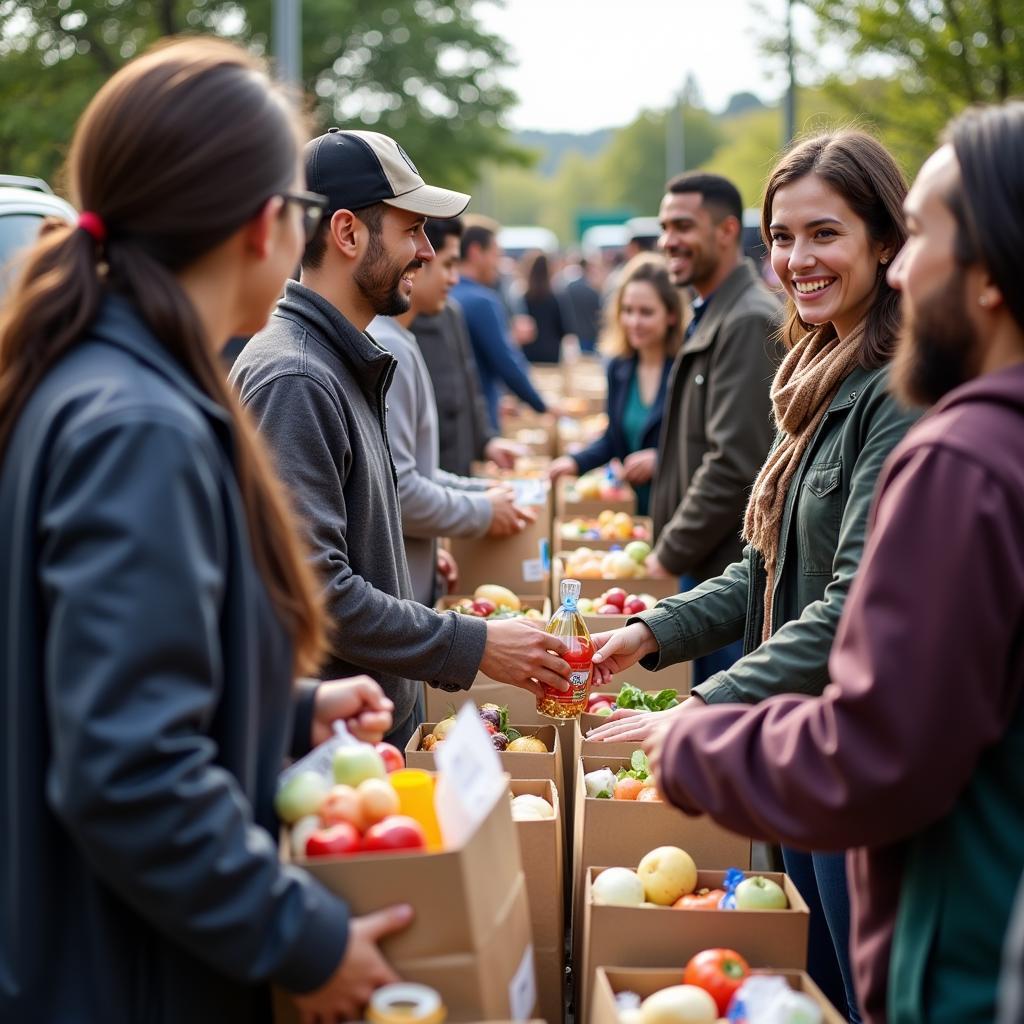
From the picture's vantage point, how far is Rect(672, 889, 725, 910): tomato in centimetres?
253

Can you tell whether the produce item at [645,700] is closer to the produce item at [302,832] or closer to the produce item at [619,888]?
the produce item at [619,888]

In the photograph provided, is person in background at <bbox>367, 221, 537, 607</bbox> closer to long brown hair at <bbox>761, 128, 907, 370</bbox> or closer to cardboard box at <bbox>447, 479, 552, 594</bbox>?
cardboard box at <bbox>447, 479, 552, 594</bbox>

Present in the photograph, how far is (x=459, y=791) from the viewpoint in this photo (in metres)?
1.96

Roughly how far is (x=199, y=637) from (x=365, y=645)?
155 cm

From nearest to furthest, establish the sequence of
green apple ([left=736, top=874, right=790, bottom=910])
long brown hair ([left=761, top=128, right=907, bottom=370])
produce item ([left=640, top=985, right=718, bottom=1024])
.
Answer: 1. produce item ([left=640, top=985, right=718, bottom=1024])
2. green apple ([left=736, top=874, right=790, bottom=910])
3. long brown hair ([left=761, top=128, right=907, bottom=370])

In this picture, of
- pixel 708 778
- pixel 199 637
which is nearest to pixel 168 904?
pixel 199 637

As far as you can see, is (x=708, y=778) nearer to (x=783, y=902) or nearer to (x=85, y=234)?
(x=783, y=902)

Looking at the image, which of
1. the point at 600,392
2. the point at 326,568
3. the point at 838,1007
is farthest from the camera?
the point at 600,392

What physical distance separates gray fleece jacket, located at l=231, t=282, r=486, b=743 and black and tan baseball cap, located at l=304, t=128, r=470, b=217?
0.29 m

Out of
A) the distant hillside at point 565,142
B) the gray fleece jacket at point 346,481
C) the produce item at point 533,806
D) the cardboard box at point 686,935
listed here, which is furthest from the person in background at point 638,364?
the distant hillside at point 565,142

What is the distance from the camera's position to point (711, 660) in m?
5.43

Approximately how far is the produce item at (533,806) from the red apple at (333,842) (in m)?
0.98

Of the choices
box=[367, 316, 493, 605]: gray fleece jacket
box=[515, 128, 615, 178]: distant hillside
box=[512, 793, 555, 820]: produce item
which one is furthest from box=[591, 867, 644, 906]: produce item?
box=[515, 128, 615, 178]: distant hillside

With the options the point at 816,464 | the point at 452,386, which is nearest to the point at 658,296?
the point at 452,386
